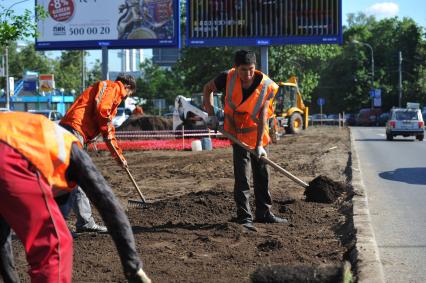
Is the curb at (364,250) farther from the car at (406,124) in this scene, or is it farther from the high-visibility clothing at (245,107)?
the car at (406,124)

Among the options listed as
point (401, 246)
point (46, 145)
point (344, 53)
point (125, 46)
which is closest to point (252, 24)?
point (125, 46)

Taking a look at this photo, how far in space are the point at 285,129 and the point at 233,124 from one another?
26.9 meters

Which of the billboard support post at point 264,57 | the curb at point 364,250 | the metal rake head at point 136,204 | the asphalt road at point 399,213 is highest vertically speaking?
the billboard support post at point 264,57

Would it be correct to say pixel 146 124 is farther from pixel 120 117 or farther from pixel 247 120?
pixel 247 120

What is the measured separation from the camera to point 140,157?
61.7ft

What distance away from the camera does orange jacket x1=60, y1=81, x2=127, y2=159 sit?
22.3 feet

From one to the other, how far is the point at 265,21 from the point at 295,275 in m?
21.9

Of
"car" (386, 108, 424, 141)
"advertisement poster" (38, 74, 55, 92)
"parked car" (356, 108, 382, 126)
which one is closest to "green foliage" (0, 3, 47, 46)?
"car" (386, 108, 424, 141)

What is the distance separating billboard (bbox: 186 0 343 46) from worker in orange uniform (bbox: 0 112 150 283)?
22.3m

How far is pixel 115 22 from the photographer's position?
1024 inches

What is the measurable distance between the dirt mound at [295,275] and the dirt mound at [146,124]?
91.4 feet

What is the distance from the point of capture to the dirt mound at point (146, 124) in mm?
31703

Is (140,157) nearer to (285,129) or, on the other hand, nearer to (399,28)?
(285,129)

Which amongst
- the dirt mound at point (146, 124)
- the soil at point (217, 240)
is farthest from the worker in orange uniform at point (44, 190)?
the dirt mound at point (146, 124)
